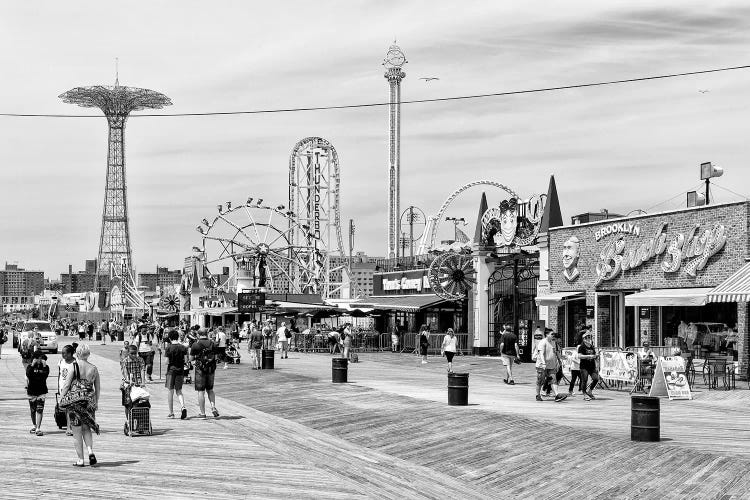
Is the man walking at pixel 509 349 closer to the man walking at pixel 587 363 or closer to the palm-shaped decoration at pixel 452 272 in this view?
the man walking at pixel 587 363

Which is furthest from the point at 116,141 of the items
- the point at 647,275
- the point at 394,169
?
the point at 647,275

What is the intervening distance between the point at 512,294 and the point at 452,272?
308cm

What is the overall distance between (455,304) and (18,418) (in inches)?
1363

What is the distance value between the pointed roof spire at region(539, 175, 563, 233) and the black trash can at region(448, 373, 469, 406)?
2032cm

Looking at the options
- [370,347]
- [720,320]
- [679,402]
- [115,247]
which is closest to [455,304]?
[370,347]

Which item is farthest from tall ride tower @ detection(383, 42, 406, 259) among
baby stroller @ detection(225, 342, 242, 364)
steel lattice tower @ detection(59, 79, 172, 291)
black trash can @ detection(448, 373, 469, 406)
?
black trash can @ detection(448, 373, 469, 406)

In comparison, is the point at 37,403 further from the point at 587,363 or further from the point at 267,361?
the point at 267,361

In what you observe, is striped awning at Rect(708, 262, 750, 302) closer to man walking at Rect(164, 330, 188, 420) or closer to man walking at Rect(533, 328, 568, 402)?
man walking at Rect(533, 328, 568, 402)

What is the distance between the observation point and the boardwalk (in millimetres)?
12633

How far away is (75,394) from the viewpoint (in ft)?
45.0

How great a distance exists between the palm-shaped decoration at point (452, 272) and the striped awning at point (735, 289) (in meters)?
20.3

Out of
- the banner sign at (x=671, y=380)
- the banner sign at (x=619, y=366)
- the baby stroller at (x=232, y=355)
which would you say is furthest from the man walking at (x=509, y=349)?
the baby stroller at (x=232, y=355)

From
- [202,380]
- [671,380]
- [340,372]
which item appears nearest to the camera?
[202,380]

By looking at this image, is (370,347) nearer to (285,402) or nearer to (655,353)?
(655,353)
